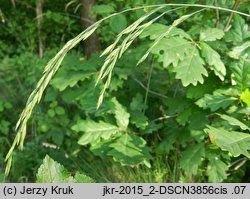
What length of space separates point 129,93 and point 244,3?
2.80ft

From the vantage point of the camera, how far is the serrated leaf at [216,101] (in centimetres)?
168

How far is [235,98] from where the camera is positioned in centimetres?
169

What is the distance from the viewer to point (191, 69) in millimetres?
1676

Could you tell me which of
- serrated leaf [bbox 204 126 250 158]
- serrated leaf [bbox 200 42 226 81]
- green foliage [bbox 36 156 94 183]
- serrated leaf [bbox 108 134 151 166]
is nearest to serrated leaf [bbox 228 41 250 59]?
serrated leaf [bbox 200 42 226 81]

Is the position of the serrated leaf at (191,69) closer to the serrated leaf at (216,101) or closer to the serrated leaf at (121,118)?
the serrated leaf at (216,101)

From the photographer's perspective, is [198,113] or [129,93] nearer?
[198,113]

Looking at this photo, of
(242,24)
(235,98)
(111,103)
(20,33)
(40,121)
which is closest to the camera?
Result: (235,98)

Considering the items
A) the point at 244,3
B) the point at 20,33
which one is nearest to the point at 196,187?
the point at 244,3

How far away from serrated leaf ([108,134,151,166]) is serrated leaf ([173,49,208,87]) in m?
0.45

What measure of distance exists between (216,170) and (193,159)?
0.54ft

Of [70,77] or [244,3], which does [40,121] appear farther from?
[244,3]

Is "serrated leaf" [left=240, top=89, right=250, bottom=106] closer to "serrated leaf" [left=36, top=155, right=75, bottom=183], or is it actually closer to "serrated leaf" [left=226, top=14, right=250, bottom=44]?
"serrated leaf" [left=226, top=14, right=250, bottom=44]

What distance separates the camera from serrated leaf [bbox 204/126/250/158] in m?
1.30

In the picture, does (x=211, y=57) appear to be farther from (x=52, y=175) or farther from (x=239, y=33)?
(x=52, y=175)
